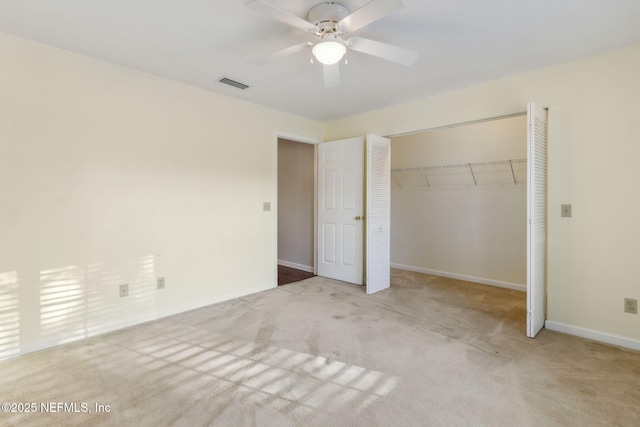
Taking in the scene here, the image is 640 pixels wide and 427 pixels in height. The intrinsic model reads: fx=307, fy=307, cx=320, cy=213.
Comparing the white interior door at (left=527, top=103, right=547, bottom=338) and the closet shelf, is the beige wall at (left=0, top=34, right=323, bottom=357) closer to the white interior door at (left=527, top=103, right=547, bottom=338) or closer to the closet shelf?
the closet shelf

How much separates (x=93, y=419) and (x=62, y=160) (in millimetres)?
2013

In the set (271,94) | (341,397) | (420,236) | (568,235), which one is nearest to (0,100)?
(271,94)

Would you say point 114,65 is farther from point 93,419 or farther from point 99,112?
point 93,419

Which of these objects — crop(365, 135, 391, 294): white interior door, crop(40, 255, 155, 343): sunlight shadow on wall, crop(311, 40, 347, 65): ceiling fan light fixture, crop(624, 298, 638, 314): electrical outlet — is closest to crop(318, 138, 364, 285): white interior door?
crop(365, 135, 391, 294): white interior door

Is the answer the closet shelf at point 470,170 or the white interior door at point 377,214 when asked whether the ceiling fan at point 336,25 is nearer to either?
the white interior door at point 377,214

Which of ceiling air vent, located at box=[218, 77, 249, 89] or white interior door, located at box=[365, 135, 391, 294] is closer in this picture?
ceiling air vent, located at box=[218, 77, 249, 89]

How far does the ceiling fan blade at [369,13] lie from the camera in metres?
1.57

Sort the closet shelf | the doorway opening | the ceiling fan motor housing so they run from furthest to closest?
the doorway opening, the closet shelf, the ceiling fan motor housing

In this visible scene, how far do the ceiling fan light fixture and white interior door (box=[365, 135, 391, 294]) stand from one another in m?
1.93

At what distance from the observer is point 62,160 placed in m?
2.55

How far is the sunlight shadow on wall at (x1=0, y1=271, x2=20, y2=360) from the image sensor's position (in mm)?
2303

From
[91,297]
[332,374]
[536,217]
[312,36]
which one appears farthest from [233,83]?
[536,217]

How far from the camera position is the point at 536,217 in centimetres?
267

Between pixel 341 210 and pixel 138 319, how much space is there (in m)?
2.79
